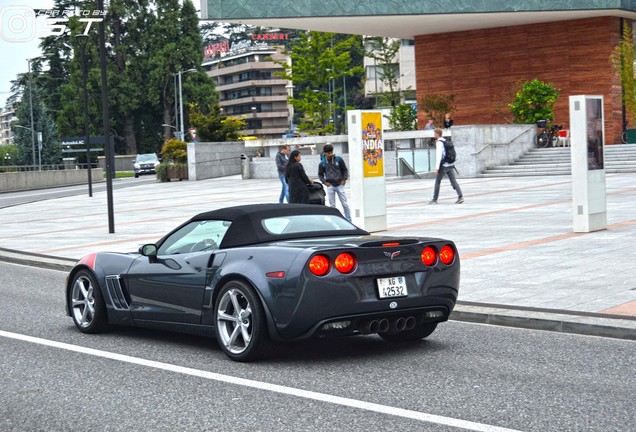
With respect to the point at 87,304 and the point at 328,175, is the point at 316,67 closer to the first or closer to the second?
the point at 328,175

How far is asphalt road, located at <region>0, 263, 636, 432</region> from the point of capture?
6.10m

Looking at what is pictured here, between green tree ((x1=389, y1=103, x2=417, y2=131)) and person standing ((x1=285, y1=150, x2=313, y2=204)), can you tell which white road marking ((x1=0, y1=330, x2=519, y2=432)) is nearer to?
person standing ((x1=285, y1=150, x2=313, y2=204))

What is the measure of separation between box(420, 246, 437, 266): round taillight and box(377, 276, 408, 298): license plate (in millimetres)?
262

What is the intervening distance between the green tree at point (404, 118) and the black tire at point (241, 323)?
43.8 metres

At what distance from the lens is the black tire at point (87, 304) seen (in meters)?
9.71

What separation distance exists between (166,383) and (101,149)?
318 feet

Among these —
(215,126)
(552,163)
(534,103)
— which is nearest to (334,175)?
(552,163)

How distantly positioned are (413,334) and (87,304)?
10.2 ft

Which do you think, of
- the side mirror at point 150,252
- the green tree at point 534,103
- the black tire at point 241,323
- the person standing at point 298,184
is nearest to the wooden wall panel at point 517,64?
the green tree at point 534,103

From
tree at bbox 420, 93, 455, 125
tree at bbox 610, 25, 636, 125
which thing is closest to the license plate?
tree at bbox 610, 25, 636, 125

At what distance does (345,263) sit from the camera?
25.3 feet

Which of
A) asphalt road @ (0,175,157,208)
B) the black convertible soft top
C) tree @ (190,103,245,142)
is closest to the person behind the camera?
the black convertible soft top

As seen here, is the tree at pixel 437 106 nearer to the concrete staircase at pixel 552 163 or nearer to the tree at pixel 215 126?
the concrete staircase at pixel 552 163

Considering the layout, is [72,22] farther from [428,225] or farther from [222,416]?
[222,416]
